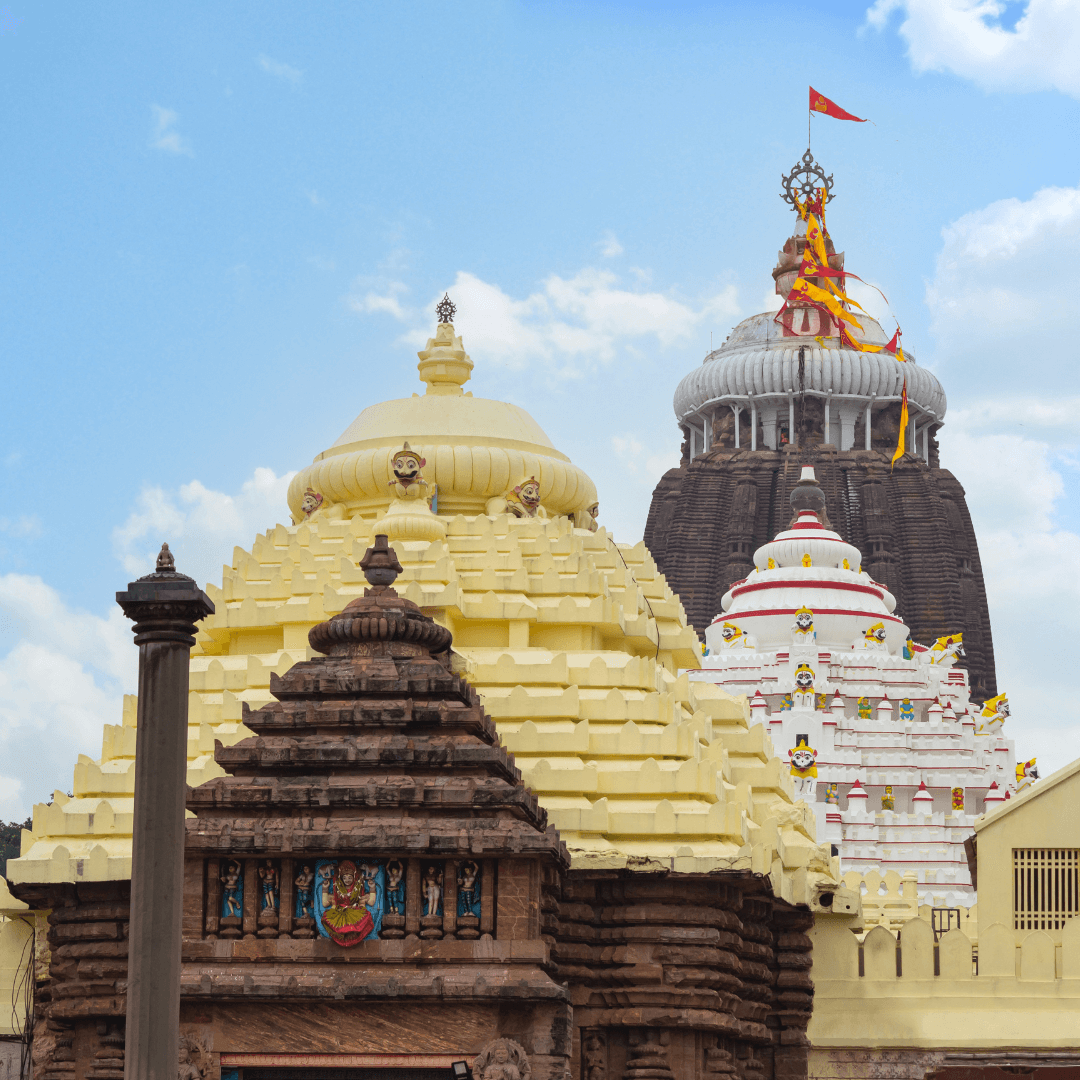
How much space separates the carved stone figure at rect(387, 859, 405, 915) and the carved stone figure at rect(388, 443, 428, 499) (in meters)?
7.93

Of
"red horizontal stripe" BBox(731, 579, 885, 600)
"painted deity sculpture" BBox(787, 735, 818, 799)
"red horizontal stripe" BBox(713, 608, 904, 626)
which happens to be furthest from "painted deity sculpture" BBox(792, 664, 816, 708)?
"red horizontal stripe" BBox(731, 579, 885, 600)

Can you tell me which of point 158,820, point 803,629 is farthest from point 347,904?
point 803,629

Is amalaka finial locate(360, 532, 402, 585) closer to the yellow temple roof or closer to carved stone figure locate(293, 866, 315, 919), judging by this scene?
the yellow temple roof

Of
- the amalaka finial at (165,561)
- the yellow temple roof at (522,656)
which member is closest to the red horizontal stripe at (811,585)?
the yellow temple roof at (522,656)

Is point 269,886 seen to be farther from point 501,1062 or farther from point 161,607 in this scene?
point 161,607

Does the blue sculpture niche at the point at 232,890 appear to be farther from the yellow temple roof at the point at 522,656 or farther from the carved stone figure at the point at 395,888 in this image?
the yellow temple roof at the point at 522,656

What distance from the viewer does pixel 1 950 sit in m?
29.2

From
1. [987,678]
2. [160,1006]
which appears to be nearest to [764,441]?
[987,678]

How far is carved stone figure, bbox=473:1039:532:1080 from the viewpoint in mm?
20203

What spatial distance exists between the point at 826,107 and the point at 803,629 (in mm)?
43723

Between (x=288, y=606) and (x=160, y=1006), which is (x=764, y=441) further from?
(x=160, y=1006)

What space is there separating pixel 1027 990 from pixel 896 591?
62174 millimetres

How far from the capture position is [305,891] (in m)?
21.1

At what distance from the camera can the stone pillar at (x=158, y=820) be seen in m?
14.6
